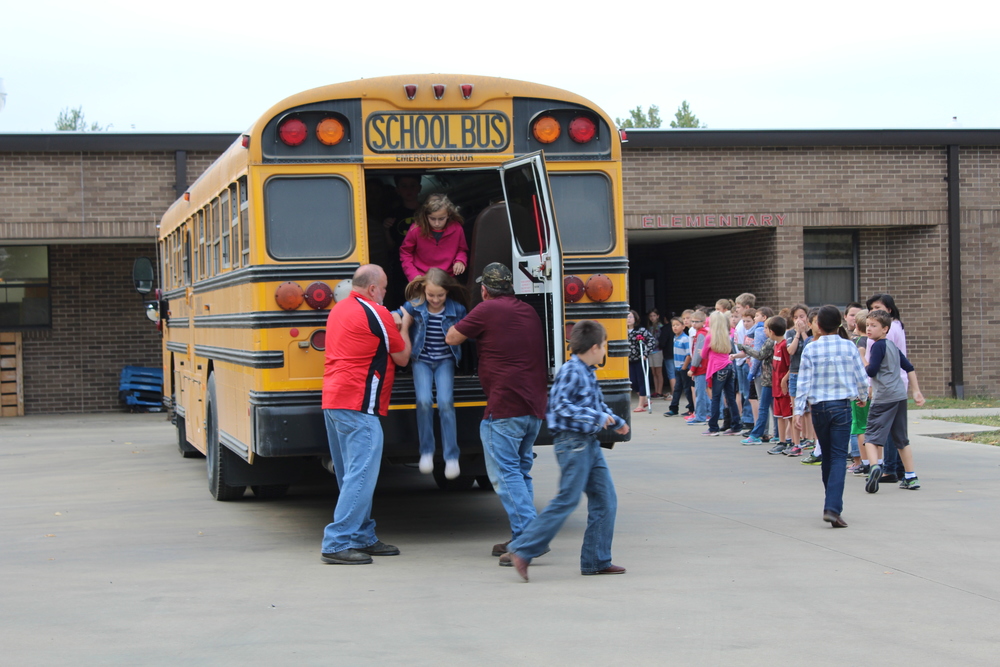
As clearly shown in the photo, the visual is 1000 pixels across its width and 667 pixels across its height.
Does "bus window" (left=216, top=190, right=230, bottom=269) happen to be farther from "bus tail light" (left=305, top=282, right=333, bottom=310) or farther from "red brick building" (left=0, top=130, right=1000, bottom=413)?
"red brick building" (left=0, top=130, right=1000, bottom=413)

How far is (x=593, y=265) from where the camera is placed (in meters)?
8.05

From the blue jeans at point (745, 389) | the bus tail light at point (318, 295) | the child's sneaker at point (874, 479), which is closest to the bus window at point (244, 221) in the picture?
the bus tail light at point (318, 295)

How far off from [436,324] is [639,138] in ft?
42.7

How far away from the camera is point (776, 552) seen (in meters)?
7.61

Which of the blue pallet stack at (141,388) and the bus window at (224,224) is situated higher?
the bus window at (224,224)

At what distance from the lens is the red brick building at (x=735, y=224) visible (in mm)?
19641

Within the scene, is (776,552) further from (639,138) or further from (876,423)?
(639,138)

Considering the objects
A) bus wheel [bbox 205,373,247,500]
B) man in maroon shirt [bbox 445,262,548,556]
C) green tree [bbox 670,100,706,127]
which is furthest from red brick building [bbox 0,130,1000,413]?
green tree [bbox 670,100,706,127]

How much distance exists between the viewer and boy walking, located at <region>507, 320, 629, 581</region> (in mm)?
6734

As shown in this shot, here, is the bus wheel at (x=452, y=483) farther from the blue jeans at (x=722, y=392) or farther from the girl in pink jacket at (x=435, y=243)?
the blue jeans at (x=722, y=392)

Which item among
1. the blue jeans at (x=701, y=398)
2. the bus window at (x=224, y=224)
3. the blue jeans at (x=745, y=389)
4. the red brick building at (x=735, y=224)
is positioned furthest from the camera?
the red brick building at (x=735, y=224)

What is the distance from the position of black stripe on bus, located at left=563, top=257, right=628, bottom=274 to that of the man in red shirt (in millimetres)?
1327

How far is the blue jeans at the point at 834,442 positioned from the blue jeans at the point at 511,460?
247cm

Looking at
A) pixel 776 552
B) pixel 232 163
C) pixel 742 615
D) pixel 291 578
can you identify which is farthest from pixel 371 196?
pixel 742 615
